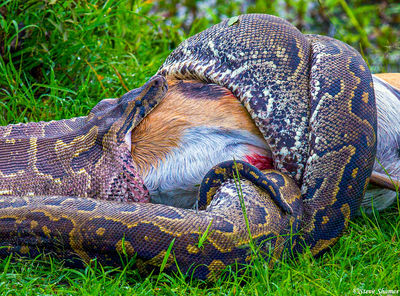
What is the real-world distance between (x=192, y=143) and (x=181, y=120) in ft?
0.68

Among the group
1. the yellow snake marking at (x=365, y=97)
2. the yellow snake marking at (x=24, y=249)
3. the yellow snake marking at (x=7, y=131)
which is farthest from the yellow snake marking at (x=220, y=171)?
the yellow snake marking at (x=7, y=131)

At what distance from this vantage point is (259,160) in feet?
13.6

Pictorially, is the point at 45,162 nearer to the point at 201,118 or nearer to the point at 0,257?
the point at 0,257

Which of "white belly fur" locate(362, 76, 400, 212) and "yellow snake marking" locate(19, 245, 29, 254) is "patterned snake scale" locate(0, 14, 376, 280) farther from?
"white belly fur" locate(362, 76, 400, 212)

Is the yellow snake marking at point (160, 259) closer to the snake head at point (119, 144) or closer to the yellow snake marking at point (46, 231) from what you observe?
the yellow snake marking at point (46, 231)

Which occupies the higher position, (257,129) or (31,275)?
(257,129)

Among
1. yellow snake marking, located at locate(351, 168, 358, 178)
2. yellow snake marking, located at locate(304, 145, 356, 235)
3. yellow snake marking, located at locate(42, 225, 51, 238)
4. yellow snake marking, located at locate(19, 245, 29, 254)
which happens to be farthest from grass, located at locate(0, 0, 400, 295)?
yellow snake marking, located at locate(351, 168, 358, 178)

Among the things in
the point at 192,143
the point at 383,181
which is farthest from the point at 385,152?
the point at 192,143

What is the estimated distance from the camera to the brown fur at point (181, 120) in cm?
415

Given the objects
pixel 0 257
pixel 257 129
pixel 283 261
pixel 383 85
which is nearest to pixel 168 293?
pixel 283 261

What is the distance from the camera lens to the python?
4113mm

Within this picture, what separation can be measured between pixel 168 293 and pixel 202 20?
4.73 metres

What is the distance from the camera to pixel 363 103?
3.90 m

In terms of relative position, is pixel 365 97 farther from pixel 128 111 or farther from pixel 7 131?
pixel 7 131
